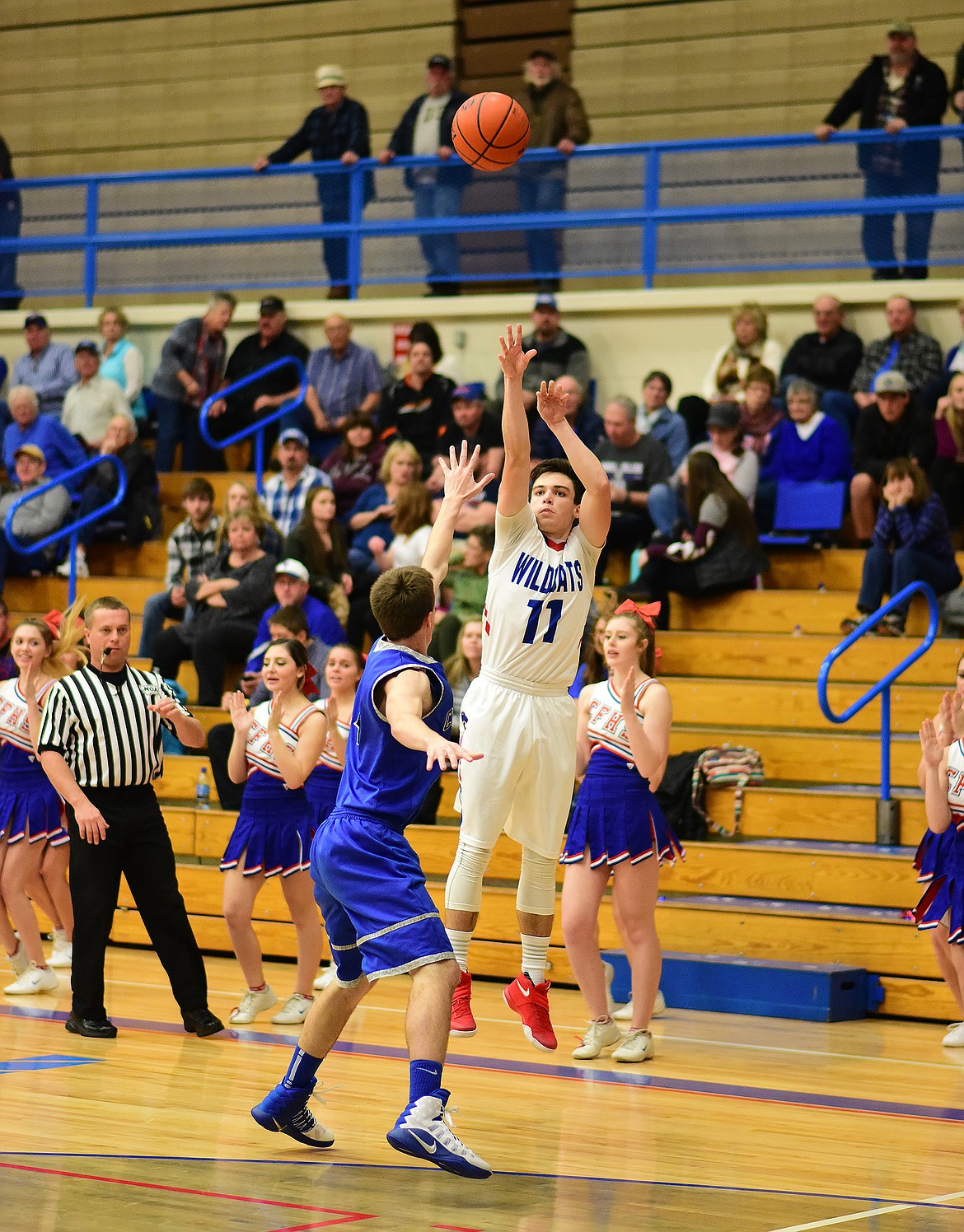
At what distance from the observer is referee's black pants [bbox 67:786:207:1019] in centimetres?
757

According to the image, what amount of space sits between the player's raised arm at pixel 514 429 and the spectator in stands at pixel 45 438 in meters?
8.02

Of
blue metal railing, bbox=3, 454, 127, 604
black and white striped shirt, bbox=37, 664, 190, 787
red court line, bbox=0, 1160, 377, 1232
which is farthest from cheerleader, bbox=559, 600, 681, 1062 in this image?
blue metal railing, bbox=3, 454, 127, 604

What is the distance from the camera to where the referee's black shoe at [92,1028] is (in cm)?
754

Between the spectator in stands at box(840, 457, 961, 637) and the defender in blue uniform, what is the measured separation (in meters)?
5.42

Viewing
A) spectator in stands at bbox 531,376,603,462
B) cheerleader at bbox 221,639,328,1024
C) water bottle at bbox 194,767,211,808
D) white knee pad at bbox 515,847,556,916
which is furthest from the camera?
spectator in stands at bbox 531,376,603,462

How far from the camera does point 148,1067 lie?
6.91 metres

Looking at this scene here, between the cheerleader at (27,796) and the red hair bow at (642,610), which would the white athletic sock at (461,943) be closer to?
the red hair bow at (642,610)

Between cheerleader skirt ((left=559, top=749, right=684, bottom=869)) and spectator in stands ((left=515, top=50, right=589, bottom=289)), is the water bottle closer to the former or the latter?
cheerleader skirt ((left=559, top=749, right=684, bottom=869))

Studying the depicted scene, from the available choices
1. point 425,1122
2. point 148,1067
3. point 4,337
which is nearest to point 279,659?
point 148,1067

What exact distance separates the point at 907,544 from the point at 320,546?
3763mm

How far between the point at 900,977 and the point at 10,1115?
4.46m

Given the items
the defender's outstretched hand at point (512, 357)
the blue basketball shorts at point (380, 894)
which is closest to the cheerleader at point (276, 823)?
the defender's outstretched hand at point (512, 357)

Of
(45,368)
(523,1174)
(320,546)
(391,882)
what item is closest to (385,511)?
(320,546)

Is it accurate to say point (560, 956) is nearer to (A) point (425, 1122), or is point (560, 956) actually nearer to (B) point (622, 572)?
(B) point (622, 572)
